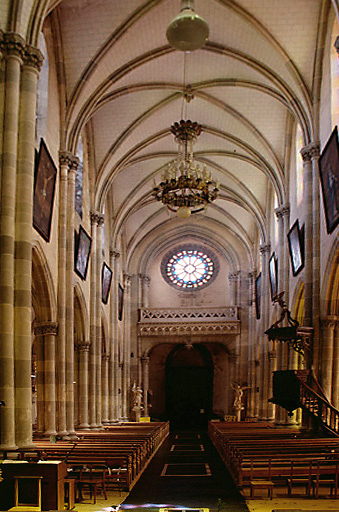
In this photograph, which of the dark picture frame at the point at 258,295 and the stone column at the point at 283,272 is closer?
the stone column at the point at 283,272

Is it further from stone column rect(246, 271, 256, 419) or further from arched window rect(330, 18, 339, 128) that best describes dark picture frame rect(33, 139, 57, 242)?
stone column rect(246, 271, 256, 419)

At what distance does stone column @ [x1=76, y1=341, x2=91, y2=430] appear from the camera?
2319cm

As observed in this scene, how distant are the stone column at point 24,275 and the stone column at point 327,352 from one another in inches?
352

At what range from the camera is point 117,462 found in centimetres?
1164

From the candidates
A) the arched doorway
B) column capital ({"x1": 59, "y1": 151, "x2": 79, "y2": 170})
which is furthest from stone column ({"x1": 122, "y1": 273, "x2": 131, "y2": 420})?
column capital ({"x1": 59, "y1": 151, "x2": 79, "y2": 170})

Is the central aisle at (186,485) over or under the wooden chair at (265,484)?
under

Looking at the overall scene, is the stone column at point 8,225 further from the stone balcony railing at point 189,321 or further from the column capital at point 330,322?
the stone balcony railing at point 189,321

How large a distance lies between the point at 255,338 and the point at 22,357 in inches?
896

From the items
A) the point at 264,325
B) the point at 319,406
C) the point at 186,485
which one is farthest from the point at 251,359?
the point at 186,485

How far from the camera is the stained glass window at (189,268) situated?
3931cm

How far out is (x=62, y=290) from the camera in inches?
760

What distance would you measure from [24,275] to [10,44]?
4.95m

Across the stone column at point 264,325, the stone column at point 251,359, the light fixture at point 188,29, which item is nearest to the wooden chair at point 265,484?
the light fixture at point 188,29

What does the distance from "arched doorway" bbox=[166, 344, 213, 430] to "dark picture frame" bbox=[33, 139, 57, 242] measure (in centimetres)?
2264
